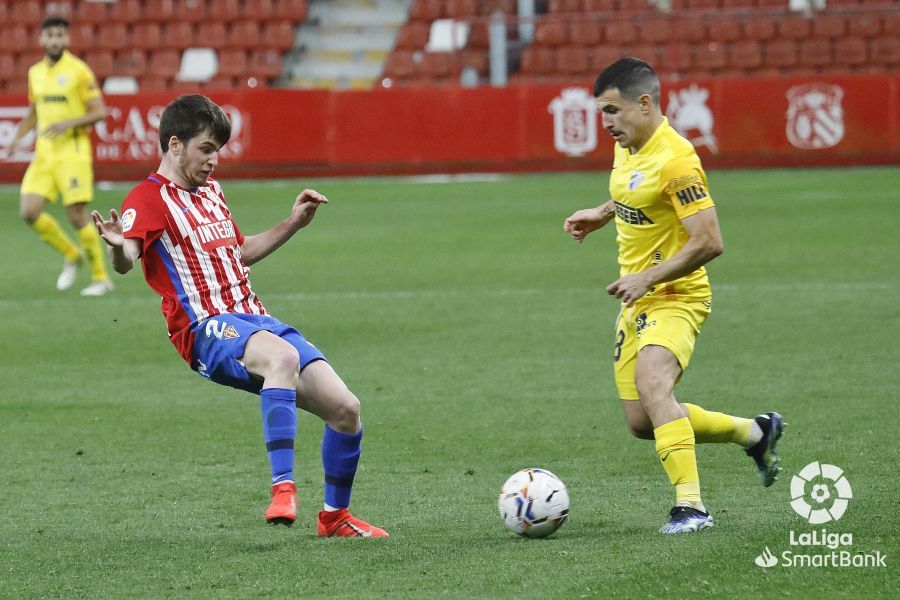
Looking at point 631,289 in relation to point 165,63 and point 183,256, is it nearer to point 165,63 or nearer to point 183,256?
point 183,256

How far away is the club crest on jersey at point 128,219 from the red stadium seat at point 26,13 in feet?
81.8

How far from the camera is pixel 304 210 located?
5.84 meters

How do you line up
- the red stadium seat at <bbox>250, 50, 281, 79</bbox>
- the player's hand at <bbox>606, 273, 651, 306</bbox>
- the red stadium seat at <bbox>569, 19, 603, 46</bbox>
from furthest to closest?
the red stadium seat at <bbox>250, 50, 281, 79</bbox> → the red stadium seat at <bbox>569, 19, 603, 46</bbox> → the player's hand at <bbox>606, 273, 651, 306</bbox>

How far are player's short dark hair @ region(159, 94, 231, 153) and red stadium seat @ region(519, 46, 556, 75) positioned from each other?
2155cm

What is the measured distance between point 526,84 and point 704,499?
18.9 metres

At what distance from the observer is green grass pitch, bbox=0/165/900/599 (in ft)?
15.7

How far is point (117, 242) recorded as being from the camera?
205 inches

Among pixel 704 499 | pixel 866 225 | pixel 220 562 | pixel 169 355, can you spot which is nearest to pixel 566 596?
pixel 220 562

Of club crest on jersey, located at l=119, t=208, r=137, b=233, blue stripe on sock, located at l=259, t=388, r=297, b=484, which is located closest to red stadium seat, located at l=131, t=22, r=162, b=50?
club crest on jersey, located at l=119, t=208, r=137, b=233

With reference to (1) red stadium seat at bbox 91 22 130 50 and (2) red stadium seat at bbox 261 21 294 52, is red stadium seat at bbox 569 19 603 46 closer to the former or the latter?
(2) red stadium seat at bbox 261 21 294 52

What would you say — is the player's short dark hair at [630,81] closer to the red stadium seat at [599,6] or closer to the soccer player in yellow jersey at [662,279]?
the soccer player in yellow jersey at [662,279]

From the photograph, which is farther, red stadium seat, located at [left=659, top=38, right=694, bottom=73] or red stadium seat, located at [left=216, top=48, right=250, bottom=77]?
red stadium seat, located at [left=216, top=48, right=250, bottom=77]

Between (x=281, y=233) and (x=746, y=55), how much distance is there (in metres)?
21.3

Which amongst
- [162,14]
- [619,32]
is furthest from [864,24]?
[162,14]
